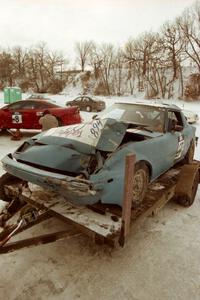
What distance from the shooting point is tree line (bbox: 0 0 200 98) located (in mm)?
30672

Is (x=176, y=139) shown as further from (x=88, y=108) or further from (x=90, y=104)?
(x=88, y=108)

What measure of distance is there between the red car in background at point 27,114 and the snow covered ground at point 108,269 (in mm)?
6227

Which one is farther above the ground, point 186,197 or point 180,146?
point 180,146

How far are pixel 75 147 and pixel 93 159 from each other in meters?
0.30

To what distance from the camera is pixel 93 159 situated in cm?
318

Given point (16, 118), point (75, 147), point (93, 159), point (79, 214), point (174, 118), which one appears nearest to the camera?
point (79, 214)

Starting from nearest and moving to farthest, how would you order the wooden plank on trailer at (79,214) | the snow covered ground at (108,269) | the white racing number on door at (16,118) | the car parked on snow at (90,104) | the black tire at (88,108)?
1. the snow covered ground at (108,269)
2. the wooden plank on trailer at (79,214)
3. the white racing number on door at (16,118)
4. the car parked on snow at (90,104)
5. the black tire at (88,108)

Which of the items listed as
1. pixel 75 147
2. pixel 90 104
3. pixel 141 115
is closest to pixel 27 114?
pixel 141 115

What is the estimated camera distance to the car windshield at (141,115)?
4.41m

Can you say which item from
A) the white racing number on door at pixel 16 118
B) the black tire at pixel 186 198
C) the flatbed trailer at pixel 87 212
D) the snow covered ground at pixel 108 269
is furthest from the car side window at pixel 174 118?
the white racing number on door at pixel 16 118

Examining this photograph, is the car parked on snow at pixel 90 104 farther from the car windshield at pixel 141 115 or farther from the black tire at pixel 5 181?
the black tire at pixel 5 181

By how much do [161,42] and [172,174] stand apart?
103ft

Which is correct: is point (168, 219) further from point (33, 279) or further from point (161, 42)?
point (161, 42)

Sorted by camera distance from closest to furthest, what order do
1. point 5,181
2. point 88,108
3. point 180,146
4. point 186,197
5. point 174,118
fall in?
1. point 5,181
2. point 186,197
3. point 180,146
4. point 174,118
5. point 88,108
